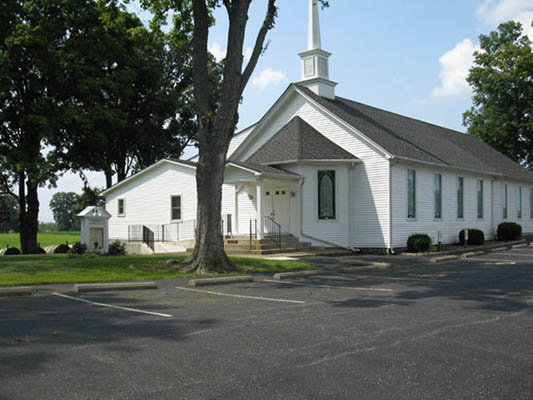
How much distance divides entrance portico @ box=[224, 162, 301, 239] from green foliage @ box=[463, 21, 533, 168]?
32.2 m

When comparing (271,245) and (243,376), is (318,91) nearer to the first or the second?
(271,245)

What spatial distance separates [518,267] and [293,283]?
8234 mm

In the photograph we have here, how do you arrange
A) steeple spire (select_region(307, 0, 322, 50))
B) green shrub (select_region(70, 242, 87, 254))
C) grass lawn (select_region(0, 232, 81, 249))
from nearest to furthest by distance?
1. green shrub (select_region(70, 242, 87, 254))
2. steeple spire (select_region(307, 0, 322, 50))
3. grass lawn (select_region(0, 232, 81, 249))

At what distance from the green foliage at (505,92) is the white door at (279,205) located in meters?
32.2

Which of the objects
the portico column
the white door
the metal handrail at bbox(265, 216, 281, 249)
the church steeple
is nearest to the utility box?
the portico column

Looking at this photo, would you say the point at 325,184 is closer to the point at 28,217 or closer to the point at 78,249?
the point at 78,249

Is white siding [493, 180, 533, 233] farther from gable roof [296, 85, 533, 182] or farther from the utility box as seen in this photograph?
the utility box

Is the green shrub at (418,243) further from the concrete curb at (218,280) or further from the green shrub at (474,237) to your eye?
the concrete curb at (218,280)

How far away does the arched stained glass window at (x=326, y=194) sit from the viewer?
23.2 meters

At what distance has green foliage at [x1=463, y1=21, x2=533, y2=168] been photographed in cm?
4591

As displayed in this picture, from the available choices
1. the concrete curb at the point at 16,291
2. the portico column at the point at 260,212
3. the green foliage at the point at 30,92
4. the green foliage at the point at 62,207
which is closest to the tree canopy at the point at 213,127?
the concrete curb at the point at 16,291

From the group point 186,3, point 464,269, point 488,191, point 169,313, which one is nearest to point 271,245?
point 464,269

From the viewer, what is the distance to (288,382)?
4.79 m

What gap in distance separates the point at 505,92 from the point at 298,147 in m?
32.0
